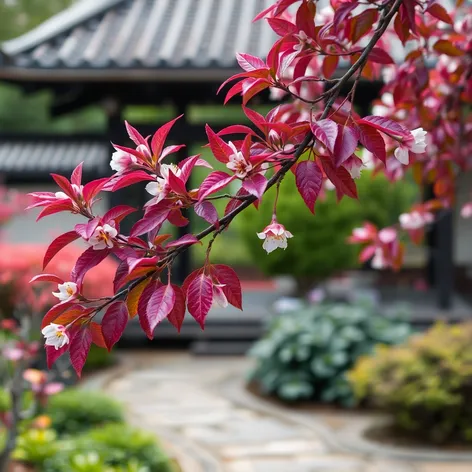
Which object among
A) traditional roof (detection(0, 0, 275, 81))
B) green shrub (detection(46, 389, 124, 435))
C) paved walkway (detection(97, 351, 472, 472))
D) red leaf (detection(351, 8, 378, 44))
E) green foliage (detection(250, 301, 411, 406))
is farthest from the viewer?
traditional roof (detection(0, 0, 275, 81))

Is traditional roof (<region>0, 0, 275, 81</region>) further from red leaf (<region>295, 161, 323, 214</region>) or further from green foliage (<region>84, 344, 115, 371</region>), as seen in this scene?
red leaf (<region>295, 161, 323, 214</region>)

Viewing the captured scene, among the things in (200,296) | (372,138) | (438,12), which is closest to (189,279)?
(200,296)

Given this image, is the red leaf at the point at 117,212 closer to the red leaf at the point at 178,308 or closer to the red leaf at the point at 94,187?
the red leaf at the point at 94,187

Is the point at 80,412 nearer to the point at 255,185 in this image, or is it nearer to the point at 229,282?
the point at 229,282

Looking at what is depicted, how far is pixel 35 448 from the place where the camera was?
3.61 m

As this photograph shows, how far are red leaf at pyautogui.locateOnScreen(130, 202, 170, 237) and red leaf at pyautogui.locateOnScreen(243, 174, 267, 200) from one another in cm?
15

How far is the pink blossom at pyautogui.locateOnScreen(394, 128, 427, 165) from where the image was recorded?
117cm

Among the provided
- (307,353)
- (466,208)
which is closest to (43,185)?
(307,353)

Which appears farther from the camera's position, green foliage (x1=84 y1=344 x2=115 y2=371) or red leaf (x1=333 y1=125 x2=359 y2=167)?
green foliage (x1=84 y1=344 x2=115 y2=371)

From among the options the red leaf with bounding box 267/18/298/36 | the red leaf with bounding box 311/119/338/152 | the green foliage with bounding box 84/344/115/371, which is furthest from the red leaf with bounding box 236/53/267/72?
the green foliage with bounding box 84/344/115/371

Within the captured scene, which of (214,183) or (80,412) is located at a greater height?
(214,183)

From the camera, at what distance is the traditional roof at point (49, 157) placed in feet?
24.7

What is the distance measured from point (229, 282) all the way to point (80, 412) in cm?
350

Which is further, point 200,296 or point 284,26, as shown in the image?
point 284,26
